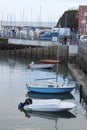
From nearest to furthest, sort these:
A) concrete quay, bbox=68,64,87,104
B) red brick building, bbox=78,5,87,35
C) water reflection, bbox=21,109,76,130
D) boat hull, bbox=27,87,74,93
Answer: water reflection, bbox=21,109,76,130, concrete quay, bbox=68,64,87,104, boat hull, bbox=27,87,74,93, red brick building, bbox=78,5,87,35

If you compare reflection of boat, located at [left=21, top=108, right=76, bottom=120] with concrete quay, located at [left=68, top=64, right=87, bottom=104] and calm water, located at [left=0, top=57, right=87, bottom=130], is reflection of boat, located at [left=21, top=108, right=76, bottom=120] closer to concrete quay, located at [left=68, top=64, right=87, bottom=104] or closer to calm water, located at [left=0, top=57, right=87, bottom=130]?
calm water, located at [left=0, top=57, right=87, bottom=130]

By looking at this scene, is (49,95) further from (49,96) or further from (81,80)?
(81,80)

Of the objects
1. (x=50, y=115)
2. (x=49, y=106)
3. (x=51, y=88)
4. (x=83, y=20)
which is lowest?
(x=50, y=115)

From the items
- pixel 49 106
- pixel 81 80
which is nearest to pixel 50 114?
pixel 49 106

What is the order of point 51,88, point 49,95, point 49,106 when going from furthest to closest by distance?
1. point 51,88
2. point 49,95
3. point 49,106

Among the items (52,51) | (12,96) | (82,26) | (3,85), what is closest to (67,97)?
(12,96)

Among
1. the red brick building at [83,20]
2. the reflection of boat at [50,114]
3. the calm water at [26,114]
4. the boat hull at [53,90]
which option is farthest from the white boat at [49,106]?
the red brick building at [83,20]

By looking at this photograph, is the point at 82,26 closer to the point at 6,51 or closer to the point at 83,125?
the point at 6,51

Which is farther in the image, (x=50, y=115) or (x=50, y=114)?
(x=50, y=114)

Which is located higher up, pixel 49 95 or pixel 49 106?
pixel 49 106

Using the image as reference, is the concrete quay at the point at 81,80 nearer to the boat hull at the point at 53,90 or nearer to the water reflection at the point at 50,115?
the boat hull at the point at 53,90

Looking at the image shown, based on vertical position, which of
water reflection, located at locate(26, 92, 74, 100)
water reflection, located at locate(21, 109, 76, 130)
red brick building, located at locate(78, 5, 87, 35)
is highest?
red brick building, located at locate(78, 5, 87, 35)

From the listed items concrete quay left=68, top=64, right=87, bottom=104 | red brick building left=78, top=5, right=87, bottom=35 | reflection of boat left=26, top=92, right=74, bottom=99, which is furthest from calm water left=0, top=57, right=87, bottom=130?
red brick building left=78, top=5, right=87, bottom=35

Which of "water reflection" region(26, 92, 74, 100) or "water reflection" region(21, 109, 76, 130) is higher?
"water reflection" region(21, 109, 76, 130)
